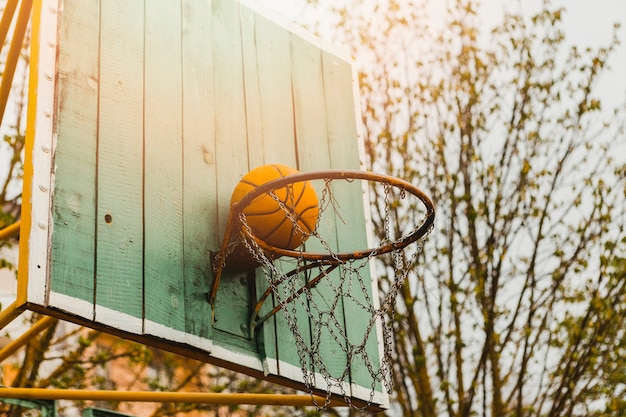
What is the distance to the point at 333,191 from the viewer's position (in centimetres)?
503

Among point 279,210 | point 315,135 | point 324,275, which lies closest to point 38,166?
point 279,210

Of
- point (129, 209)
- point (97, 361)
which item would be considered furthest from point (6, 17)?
point (97, 361)

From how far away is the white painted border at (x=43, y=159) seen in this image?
3207mm

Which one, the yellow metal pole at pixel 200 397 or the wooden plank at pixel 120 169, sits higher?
the wooden plank at pixel 120 169

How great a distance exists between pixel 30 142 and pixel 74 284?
0.56 metres

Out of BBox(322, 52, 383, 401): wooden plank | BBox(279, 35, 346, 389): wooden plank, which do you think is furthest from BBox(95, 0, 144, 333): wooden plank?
BBox(322, 52, 383, 401): wooden plank

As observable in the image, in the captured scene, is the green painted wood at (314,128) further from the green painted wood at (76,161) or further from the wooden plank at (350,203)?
the green painted wood at (76,161)

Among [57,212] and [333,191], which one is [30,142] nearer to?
[57,212]

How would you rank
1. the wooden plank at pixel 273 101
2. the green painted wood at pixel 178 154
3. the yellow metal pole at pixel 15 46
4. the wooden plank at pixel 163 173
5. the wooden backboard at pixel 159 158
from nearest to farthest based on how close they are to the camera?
1. the wooden backboard at pixel 159 158
2. the green painted wood at pixel 178 154
3. the wooden plank at pixel 163 173
4. the yellow metal pole at pixel 15 46
5. the wooden plank at pixel 273 101

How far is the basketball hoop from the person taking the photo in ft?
13.1

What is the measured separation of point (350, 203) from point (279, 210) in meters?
1.14

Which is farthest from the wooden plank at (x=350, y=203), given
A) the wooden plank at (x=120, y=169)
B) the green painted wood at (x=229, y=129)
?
the wooden plank at (x=120, y=169)

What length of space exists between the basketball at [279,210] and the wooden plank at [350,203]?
1.60 ft

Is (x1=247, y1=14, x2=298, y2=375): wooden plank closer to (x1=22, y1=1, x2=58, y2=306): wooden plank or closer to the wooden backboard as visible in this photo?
the wooden backboard
